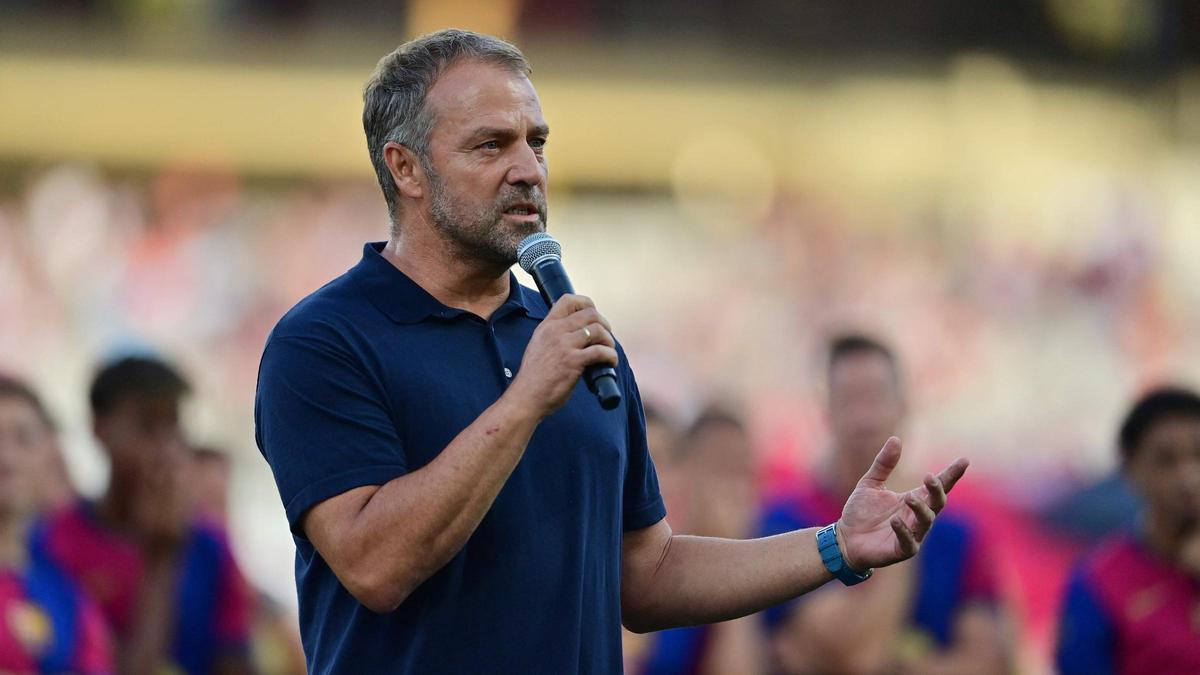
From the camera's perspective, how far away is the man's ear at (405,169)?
269 centimetres

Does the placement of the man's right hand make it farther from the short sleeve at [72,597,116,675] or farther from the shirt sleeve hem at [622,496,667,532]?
the short sleeve at [72,597,116,675]

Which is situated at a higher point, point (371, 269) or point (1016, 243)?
point (1016, 243)

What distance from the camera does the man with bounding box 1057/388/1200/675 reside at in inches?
188

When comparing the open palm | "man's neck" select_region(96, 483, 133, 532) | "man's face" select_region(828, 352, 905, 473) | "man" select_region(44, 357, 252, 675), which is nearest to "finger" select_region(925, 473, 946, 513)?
the open palm

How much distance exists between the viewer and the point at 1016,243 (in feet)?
53.4

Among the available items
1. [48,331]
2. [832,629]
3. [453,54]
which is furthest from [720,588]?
[48,331]

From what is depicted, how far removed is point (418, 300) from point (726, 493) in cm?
317

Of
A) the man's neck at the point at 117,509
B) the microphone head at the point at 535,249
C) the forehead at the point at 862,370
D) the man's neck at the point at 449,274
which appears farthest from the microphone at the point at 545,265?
the man's neck at the point at 117,509

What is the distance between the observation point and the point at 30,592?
4.66 meters

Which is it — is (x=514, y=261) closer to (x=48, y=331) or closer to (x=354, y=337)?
(x=354, y=337)

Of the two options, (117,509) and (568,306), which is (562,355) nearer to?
(568,306)

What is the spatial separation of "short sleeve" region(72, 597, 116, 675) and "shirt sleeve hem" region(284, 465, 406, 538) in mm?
2601

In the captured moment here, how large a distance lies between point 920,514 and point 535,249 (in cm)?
71

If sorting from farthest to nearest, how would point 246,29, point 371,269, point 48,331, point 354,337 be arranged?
point 246,29, point 48,331, point 371,269, point 354,337
